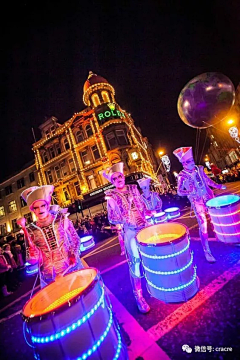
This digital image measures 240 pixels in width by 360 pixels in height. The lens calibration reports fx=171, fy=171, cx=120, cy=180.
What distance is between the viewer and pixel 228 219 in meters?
4.12

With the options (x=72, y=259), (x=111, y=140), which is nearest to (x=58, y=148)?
(x=111, y=140)

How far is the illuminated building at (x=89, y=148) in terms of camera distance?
2616 cm

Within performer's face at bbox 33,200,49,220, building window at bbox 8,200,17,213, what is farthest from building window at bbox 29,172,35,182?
performer's face at bbox 33,200,49,220

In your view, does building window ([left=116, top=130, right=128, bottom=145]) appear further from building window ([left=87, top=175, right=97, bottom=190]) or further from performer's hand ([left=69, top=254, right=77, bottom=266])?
performer's hand ([left=69, top=254, right=77, bottom=266])

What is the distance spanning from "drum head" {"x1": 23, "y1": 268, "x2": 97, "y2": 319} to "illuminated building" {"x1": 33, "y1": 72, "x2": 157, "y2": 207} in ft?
73.1

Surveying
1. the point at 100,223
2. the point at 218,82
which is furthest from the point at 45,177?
the point at 218,82

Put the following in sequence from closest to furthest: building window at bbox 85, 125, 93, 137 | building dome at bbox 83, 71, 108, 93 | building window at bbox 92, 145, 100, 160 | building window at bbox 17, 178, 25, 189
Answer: building window at bbox 92, 145, 100, 160 < building window at bbox 85, 125, 93, 137 < building dome at bbox 83, 71, 108, 93 < building window at bbox 17, 178, 25, 189

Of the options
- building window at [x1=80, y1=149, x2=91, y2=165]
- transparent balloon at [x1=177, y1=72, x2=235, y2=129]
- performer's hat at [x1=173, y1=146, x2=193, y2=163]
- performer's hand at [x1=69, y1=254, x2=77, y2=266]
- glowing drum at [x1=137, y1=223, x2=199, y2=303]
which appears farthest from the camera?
building window at [x1=80, y1=149, x2=91, y2=165]

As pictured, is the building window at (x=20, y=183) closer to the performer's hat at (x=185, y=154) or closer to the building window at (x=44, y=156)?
the building window at (x=44, y=156)

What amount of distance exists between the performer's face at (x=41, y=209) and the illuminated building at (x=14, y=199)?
109 feet

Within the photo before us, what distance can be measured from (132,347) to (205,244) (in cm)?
271

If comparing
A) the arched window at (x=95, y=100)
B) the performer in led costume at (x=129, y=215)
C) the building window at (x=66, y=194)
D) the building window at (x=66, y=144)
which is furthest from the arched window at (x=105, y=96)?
the performer in led costume at (x=129, y=215)

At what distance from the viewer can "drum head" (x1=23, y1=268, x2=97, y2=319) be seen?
196cm

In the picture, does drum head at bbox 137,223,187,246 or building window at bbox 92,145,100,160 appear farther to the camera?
building window at bbox 92,145,100,160
